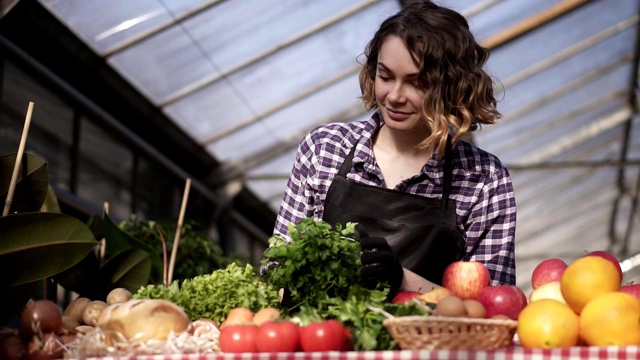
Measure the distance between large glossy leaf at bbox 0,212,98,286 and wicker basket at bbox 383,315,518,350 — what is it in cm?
112

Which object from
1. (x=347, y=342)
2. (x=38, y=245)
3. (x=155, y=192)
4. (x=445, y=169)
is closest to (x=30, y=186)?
(x=38, y=245)

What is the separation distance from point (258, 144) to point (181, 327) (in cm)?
745

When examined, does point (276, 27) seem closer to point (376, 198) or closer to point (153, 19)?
point (153, 19)

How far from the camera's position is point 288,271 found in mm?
2293

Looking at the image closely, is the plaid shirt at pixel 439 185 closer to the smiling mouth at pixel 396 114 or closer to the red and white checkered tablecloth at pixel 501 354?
the smiling mouth at pixel 396 114

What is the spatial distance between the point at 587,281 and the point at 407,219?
84 cm

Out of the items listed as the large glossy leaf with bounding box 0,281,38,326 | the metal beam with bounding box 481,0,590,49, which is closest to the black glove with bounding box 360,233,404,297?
the large glossy leaf with bounding box 0,281,38,326

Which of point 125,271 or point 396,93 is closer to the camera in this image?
point 396,93

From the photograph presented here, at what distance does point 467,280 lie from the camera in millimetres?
2357

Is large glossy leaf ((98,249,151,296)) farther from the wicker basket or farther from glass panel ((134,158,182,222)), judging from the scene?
glass panel ((134,158,182,222))

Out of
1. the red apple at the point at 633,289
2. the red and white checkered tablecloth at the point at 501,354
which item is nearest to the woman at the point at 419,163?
the red apple at the point at 633,289

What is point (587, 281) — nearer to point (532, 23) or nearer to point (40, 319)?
point (40, 319)

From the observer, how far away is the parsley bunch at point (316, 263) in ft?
7.46

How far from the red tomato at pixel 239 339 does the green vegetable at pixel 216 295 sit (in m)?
0.31
